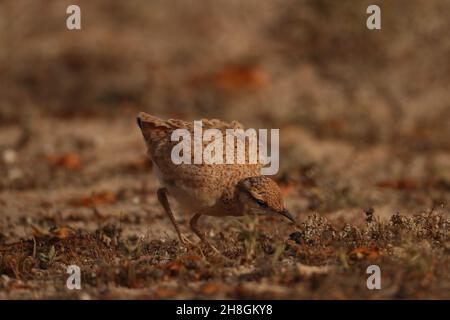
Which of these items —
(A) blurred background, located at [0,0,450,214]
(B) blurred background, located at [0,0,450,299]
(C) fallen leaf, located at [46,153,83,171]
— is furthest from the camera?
(A) blurred background, located at [0,0,450,214]

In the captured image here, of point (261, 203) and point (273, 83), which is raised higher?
point (273, 83)

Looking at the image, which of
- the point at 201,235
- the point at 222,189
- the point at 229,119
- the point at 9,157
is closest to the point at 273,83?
the point at 229,119

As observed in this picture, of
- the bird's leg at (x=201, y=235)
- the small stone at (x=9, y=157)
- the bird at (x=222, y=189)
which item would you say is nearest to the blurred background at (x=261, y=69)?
the small stone at (x=9, y=157)

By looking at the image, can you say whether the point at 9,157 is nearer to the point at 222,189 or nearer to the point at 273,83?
the point at 273,83

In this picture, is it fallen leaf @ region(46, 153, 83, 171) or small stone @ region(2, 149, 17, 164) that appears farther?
small stone @ region(2, 149, 17, 164)

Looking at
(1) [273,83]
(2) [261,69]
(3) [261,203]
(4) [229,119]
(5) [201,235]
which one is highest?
(2) [261,69]

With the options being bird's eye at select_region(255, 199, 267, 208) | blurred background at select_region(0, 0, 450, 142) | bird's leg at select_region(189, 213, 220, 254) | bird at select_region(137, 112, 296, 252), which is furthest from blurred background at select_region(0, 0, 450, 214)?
bird's eye at select_region(255, 199, 267, 208)

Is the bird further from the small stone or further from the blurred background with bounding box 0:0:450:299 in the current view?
the small stone

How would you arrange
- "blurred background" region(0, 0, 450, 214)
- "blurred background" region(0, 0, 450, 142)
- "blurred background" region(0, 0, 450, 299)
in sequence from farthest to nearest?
1. "blurred background" region(0, 0, 450, 142)
2. "blurred background" region(0, 0, 450, 214)
3. "blurred background" region(0, 0, 450, 299)

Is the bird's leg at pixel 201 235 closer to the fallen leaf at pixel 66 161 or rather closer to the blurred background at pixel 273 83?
the blurred background at pixel 273 83

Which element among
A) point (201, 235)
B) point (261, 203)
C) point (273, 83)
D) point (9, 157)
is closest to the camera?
point (261, 203)

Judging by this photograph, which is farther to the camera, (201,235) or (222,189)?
(201,235)
